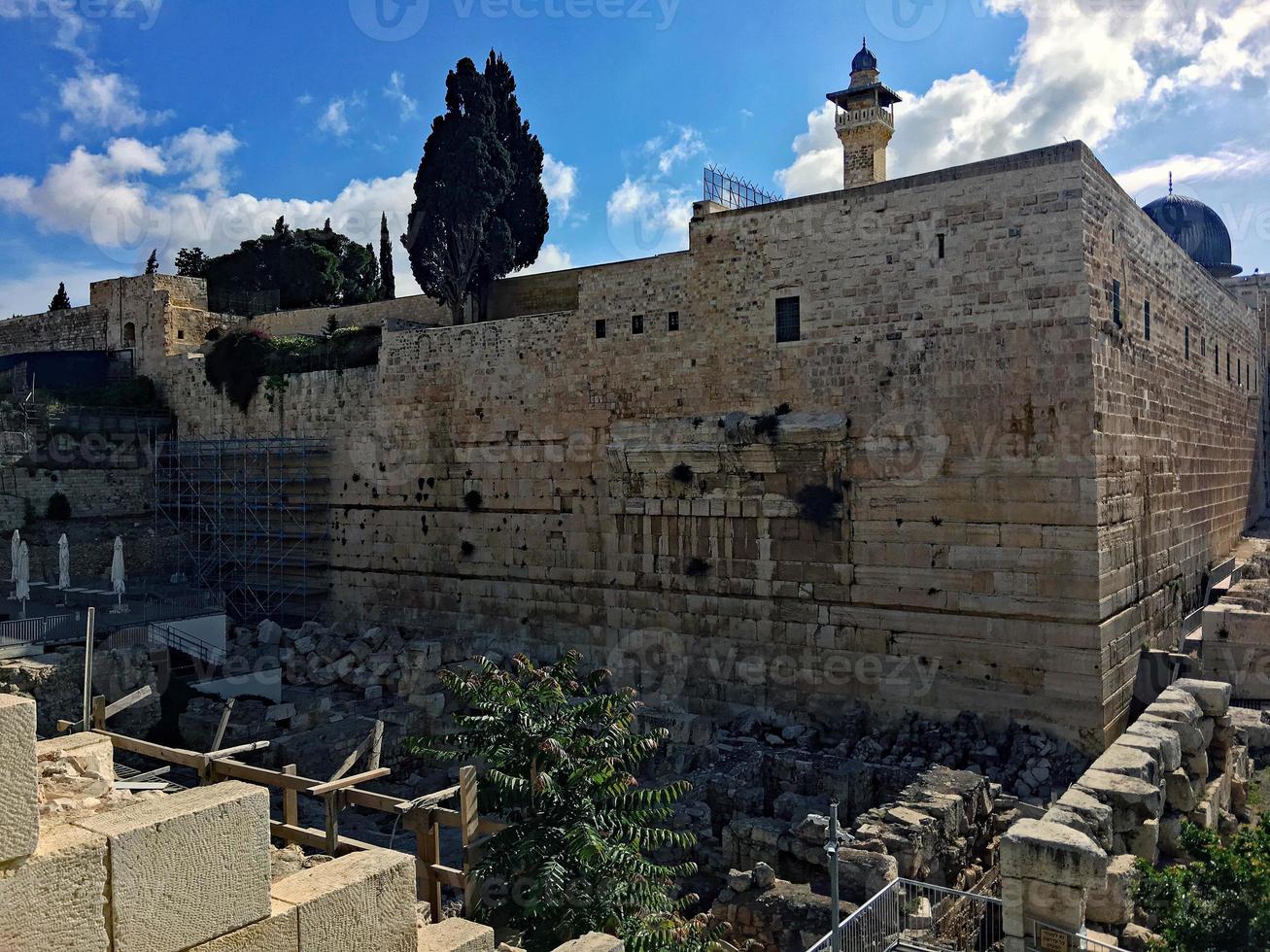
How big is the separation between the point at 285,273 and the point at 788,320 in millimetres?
20018

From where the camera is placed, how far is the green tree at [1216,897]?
4602 millimetres

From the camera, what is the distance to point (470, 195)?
696 inches

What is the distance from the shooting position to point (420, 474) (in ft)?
51.6

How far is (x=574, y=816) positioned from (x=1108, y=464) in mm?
7426

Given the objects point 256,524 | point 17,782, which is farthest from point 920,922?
point 256,524

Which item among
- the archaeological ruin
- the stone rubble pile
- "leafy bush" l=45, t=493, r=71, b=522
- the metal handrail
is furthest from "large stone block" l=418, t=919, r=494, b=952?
"leafy bush" l=45, t=493, r=71, b=522

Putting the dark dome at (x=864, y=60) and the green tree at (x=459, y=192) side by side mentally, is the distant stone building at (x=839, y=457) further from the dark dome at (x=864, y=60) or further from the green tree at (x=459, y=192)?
the dark dome at (x=864, y=60)

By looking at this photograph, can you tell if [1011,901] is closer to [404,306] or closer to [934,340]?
[934,340]

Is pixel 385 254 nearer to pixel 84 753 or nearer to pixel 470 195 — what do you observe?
pixel 470 195

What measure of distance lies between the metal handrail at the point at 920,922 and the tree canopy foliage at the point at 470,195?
43.4ft

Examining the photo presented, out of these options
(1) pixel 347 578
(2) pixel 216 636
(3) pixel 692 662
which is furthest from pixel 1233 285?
(2) pixel 216 636

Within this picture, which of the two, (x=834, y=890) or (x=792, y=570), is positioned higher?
(x=792, y=570)

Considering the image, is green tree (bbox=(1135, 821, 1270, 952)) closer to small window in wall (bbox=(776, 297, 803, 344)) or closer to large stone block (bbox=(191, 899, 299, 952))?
large stone block (bbox=(191, 899, 299, 952))

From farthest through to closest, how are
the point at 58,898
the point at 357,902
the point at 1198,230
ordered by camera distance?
the point at 1198,230
the point at 357,902
the point at 58,898
